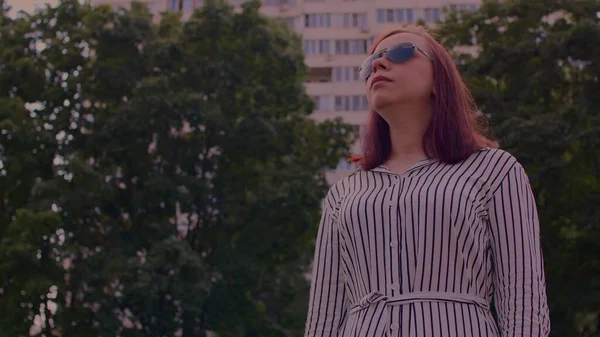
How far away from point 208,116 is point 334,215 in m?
23.4

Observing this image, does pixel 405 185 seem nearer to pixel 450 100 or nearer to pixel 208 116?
pixel 450 100

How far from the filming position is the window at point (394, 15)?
69.7 m

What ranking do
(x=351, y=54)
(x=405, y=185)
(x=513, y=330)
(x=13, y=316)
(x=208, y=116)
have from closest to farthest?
(x=513, y=330) → (x=405, y=185) → (x=13, y=316) → (x=208, y=116) → (x=351, y=54)

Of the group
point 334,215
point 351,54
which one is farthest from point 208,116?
point 351,54

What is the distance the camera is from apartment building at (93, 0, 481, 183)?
70125mm

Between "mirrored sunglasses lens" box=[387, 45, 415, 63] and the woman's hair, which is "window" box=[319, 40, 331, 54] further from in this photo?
"mirrored sunglasses lens" box=[387, 45, 415, 63]

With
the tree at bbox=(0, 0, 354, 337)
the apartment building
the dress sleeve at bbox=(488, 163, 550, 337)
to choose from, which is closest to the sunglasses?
the dress sleeve at bbox=(488, 163, 550, 337)

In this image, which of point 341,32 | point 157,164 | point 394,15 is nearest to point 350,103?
point 341,32

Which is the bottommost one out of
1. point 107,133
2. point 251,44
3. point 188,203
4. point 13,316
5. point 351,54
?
point 13,316

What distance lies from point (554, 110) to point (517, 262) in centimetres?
2146

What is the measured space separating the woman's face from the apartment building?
216 ft

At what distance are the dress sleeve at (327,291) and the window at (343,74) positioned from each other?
6720 cm

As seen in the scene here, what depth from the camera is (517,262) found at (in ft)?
10.3

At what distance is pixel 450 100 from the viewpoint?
3.45 metres
